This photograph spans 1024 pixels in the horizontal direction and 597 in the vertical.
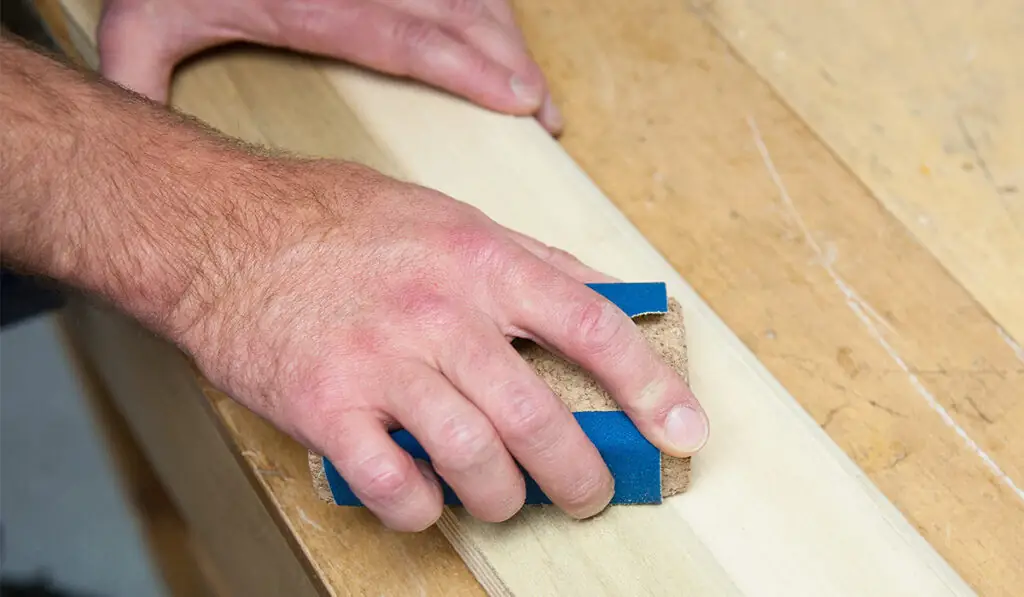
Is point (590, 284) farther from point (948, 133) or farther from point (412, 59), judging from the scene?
point (948, 133)

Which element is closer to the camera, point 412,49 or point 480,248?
point 480,248

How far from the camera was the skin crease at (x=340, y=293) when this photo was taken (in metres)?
0.73

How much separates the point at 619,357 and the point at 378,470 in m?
0.23

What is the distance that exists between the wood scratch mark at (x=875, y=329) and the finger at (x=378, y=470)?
544mm

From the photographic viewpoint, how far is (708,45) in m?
1.16

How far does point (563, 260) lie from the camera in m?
0.86

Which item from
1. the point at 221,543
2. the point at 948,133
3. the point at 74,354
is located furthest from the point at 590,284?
the point at 74,354

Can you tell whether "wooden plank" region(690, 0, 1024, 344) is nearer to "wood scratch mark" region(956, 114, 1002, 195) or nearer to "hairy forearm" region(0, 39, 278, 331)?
"wood scratch mark" region(956, 114, 1002, 195)

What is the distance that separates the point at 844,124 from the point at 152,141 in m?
0.82

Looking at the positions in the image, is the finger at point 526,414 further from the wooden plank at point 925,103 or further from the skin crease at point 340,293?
the wooden plank at point 925,103

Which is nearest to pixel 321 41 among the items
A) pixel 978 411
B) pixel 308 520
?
pixel 308 520

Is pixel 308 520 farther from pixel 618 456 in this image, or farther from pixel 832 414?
pixel 832 414

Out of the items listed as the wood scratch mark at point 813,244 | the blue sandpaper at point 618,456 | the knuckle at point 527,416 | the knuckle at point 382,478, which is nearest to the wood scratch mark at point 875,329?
the wood scratch mark at point 813,244

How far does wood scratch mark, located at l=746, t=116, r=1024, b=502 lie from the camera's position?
900mm
